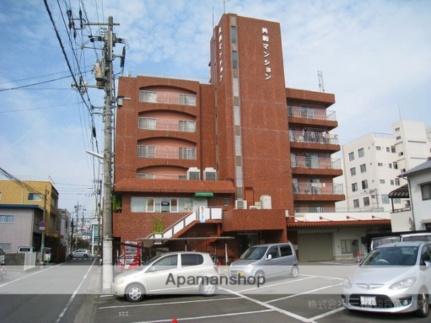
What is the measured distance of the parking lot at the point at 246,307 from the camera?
9930mm

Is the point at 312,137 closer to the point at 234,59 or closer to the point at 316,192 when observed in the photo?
the point at 316,192

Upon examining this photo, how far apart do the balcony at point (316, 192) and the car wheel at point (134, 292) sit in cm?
3029

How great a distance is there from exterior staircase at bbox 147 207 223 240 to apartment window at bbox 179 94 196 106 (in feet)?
47.0

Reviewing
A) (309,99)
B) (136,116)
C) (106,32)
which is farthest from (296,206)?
(106,32)

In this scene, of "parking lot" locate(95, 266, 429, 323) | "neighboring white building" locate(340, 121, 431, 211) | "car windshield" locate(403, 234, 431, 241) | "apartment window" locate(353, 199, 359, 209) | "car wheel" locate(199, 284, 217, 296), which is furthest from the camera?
"apartment window" locate(353, 199, 359, 209)

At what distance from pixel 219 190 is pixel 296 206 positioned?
34.2ft

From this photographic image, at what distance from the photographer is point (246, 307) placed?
1184cm

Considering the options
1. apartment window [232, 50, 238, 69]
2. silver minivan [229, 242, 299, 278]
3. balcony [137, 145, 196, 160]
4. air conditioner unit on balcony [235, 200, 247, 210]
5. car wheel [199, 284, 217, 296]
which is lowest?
car wheel [199, 284, 217, 296]

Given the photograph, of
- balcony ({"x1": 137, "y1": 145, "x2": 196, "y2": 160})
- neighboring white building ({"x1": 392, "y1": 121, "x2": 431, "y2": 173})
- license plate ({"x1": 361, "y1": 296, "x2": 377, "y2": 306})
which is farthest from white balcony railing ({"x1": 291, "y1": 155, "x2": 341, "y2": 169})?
license plate ({"x1": 361, "y1": 296, "x2": 377, "y2": 306})

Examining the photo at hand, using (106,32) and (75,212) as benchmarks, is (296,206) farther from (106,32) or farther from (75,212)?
(75,212)

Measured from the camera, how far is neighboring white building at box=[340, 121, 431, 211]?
224 feet

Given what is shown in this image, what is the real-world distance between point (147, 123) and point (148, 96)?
111 inches

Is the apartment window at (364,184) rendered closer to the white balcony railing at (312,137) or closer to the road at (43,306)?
the white balcony railing at (312,137)

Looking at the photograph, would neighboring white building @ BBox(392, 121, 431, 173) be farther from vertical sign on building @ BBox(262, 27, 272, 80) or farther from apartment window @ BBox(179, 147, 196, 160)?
apartment window @ BBox(179, 147, 196, 160)
